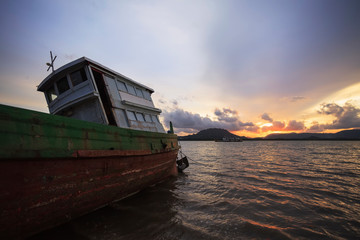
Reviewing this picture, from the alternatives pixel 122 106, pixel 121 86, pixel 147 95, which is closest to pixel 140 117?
pixel 122 106

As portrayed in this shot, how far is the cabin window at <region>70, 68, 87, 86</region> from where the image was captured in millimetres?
6223

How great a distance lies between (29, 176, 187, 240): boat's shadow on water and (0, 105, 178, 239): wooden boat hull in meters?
0.25

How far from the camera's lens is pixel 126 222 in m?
4.47

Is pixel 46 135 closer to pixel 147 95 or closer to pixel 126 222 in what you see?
pixel 126 222

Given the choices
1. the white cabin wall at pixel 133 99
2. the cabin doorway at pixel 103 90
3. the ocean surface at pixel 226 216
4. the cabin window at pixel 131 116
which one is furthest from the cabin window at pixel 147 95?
the ocean surface at pixel 226 216

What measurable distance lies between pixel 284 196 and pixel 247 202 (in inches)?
81.8

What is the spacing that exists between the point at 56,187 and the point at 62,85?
16.5 ft

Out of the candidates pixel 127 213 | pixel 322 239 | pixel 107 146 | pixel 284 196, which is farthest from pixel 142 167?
pixel 284 196

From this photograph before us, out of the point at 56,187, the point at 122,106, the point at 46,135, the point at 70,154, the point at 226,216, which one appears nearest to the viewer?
the point at 46,135

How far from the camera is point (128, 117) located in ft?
23.4

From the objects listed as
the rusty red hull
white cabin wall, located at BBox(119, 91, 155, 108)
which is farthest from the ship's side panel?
white cabin wall, located at BBox(119, 91, 155, 108)

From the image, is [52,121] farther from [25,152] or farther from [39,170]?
[39,170]

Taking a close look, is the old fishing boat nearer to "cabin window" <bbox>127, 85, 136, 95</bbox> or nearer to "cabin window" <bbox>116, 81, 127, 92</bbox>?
"cabin window" <bbox>116, 81, 127, 92</bbox>

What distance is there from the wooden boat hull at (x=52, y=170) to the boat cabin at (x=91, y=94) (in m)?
1.79
